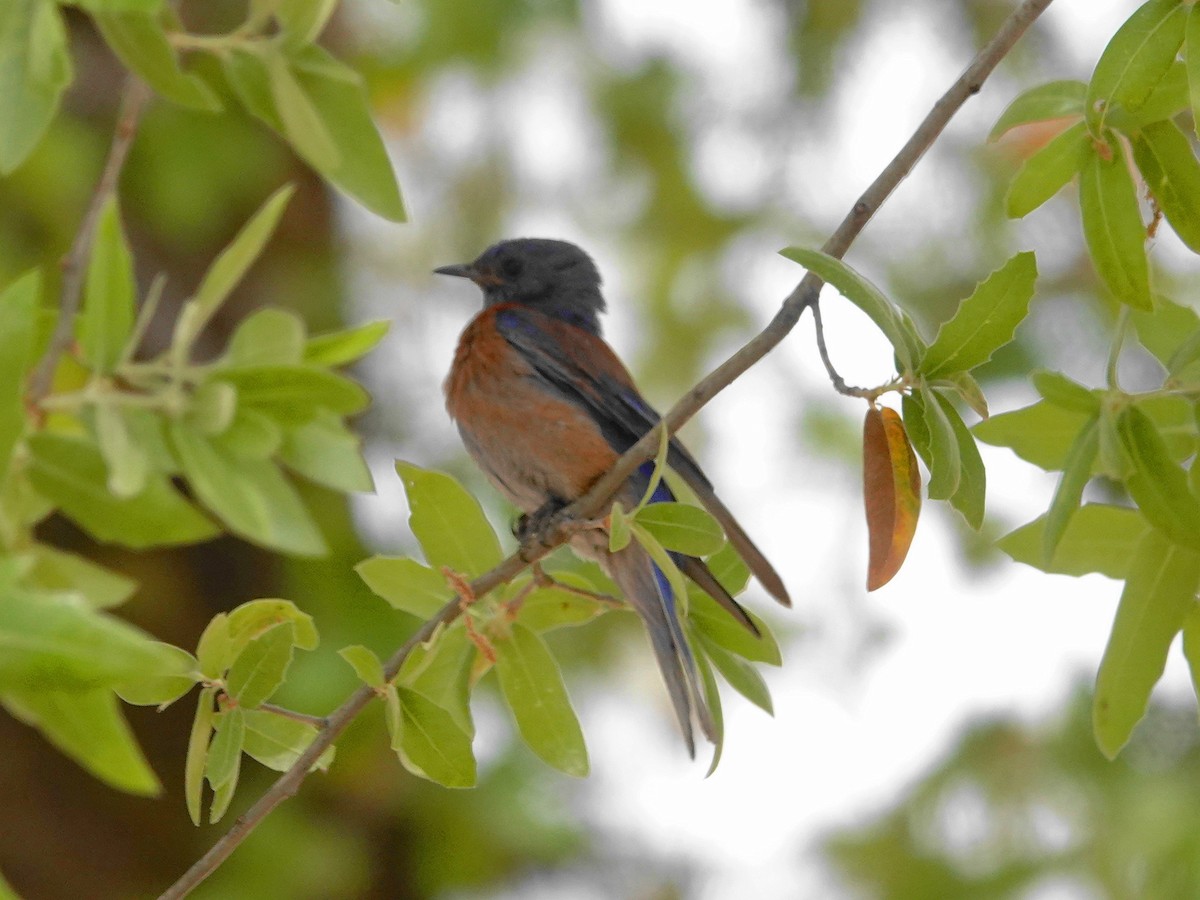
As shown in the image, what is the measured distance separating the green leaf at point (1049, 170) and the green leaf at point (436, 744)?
1.41m

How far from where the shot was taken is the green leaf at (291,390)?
2311mm

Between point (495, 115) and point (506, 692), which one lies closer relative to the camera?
point (506, 692)

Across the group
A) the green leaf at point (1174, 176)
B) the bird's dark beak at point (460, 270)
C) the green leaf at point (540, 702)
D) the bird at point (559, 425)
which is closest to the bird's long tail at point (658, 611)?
the bird at point (559, 425)

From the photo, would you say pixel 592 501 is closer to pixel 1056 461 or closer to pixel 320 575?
pixel 1056 461

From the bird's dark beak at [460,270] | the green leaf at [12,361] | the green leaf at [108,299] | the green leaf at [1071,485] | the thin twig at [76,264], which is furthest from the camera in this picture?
the bird's dark beak at [460,270]

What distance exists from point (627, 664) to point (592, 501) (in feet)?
16.8

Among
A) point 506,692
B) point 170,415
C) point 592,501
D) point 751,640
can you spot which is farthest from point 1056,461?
point 170,415

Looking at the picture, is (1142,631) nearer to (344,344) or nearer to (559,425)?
(344,344)

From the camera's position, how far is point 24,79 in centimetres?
222

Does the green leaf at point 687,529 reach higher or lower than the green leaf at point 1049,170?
lower

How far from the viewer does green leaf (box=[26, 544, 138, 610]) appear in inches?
89.4

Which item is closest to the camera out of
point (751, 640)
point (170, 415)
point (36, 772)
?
point (170, 415)

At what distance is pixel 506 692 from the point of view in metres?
2.78

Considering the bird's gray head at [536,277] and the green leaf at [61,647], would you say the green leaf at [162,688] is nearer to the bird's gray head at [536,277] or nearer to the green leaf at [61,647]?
the green leaf at [61,647]
